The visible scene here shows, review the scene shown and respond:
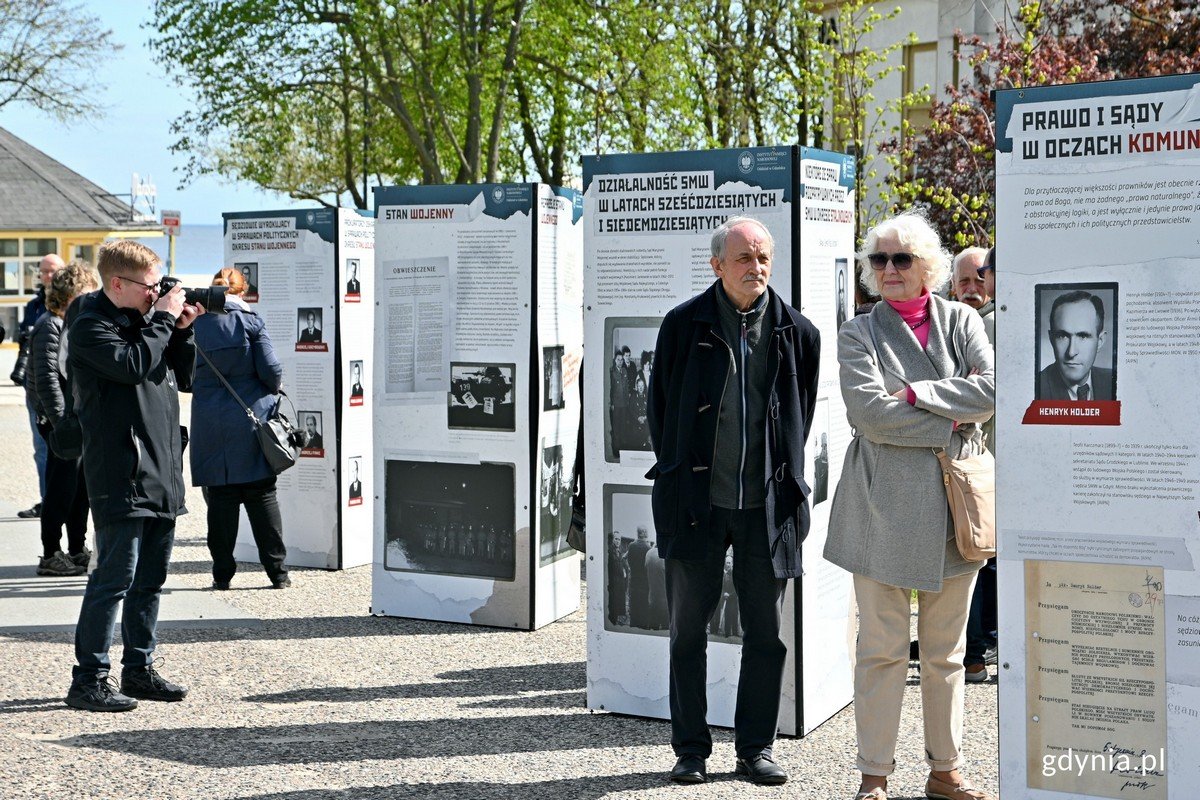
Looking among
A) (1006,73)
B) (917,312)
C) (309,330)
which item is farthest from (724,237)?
(1006,73)

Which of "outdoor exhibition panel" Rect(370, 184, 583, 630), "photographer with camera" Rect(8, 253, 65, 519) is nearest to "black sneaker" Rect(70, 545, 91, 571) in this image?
"photographer with camera" Rect(8, 253, 65, 519)

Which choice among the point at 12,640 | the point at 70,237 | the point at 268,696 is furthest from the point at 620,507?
the point at 70,237

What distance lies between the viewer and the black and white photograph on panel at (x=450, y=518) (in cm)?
825

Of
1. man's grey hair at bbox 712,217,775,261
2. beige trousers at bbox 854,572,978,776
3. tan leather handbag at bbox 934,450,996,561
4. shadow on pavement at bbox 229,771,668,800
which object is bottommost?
shadow on pavement at bbox 229,771,668,800

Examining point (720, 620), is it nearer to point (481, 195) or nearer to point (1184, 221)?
point (1184, 221)

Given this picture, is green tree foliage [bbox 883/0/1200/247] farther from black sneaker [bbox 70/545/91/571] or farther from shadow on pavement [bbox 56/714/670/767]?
black sneaker [bbox 70/545/91/571]

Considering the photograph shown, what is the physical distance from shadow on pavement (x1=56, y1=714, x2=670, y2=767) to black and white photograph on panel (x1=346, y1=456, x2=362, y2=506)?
4112mm

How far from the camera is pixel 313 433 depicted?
10.2 m

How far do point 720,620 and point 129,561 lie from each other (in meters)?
2.57

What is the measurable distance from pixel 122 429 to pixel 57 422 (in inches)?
113

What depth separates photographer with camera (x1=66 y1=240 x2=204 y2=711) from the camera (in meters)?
6.13

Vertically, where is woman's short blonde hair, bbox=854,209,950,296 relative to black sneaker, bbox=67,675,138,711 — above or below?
above

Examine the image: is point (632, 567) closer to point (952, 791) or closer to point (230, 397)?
point (952, 791)

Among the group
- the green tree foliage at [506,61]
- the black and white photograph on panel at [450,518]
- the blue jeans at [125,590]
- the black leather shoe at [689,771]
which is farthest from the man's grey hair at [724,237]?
the green tree foliage at [506,61]
